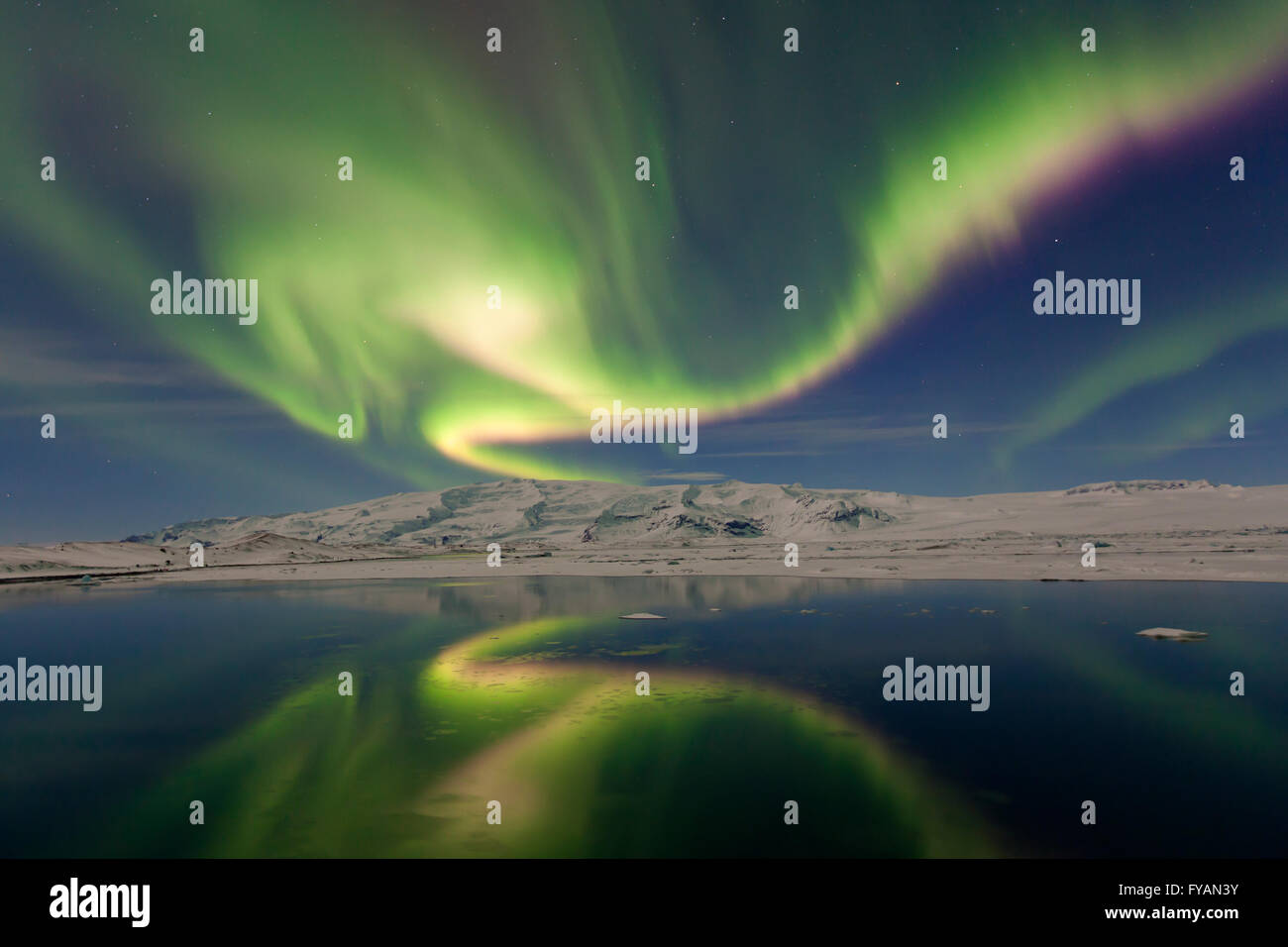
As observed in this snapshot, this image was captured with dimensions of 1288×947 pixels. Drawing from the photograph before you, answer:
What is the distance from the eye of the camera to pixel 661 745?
57.9 feet

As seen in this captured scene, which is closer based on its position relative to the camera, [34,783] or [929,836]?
[929,836]

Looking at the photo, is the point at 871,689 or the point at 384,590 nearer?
the point at 871,689

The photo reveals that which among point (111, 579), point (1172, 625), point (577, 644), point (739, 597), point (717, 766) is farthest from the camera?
point (111, 579)

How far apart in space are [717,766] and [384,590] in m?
61.8

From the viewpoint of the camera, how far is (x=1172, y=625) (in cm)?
3462

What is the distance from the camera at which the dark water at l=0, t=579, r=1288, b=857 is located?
1295cm

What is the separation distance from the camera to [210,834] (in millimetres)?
13375

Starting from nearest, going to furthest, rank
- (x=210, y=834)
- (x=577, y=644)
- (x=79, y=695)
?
(x=210, y=834), (x=79, y=695), (x=577, y=644)

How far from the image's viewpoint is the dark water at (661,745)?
12953 mm
